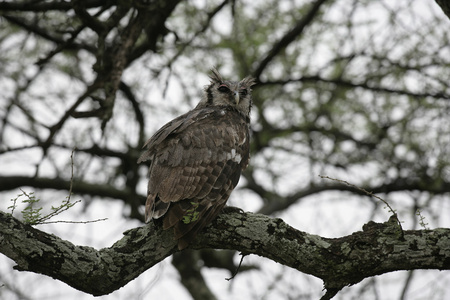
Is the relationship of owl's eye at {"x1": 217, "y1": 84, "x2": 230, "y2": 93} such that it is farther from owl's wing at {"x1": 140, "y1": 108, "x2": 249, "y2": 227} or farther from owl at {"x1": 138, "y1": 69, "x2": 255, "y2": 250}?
owl's wing at {"x1": 140, "y1": 108, "x2": 249, "y2": 227}

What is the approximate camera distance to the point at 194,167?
4.98m

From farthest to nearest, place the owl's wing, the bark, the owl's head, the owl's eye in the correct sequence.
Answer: the owl's eye, the owl's head, the owl's wing, the bark

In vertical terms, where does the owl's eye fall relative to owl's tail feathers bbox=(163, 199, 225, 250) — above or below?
above

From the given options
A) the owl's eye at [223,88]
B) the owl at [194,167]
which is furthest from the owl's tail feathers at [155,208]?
the owl's eye at [223,88]

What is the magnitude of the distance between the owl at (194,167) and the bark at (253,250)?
147mm

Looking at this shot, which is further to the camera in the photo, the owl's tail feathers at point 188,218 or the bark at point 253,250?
the owl's tail feathers at point 188,218

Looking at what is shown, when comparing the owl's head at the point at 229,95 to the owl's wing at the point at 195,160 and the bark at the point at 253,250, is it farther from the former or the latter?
the bark at the point at 253,250

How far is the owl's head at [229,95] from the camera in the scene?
6.54 meters

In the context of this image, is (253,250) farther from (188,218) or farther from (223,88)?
(223,88)

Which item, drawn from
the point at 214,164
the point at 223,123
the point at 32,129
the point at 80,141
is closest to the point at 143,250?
the point at 214,164

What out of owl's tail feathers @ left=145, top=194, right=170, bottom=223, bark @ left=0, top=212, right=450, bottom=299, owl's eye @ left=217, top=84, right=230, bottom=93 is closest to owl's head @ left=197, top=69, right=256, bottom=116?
owl's eye @ left=217, top=84, right=230, bottom=93

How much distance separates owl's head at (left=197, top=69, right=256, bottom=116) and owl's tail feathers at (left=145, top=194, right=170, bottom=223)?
201 cm

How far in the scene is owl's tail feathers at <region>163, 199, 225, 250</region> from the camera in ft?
14.6

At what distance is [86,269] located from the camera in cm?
405
